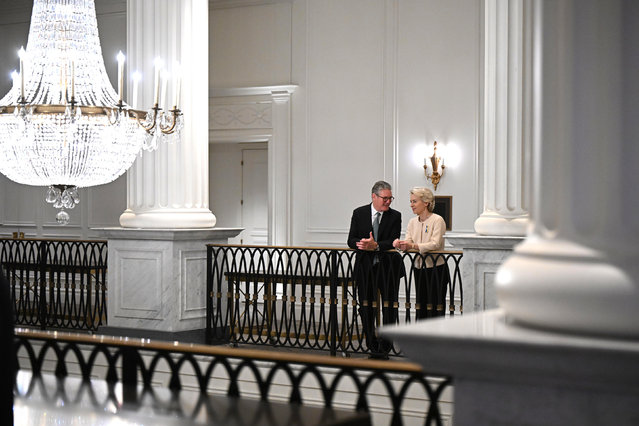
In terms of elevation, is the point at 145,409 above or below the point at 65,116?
below

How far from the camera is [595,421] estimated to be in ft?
7.61

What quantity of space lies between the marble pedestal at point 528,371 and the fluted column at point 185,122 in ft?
23.5

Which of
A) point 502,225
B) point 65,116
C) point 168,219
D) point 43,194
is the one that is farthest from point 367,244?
point 43,194

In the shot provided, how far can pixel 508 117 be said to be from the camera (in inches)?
304

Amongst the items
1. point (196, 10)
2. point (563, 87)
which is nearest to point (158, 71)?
point (196, 10)

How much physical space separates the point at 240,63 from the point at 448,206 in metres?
3.98

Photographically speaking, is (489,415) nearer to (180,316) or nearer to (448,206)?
(180,316)

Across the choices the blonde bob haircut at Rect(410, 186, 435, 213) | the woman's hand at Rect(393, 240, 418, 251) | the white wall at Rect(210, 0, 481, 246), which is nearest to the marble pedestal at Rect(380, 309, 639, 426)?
the woman's hand at Rect(393, 240, 418, 251)

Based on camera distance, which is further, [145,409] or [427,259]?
[427,259]

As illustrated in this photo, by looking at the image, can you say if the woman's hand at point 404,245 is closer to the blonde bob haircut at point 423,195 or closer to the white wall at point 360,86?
the blonde bob haircut at point 423,195

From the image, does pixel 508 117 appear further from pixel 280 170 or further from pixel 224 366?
pixel 280 170

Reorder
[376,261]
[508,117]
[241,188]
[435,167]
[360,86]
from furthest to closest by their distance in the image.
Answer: [241,188]
[360,86]
[435,167]
[376,261]
[508,117]

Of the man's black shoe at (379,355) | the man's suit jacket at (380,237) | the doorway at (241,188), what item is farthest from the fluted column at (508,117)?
the doorway at (241,188)

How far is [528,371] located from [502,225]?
5.41 metres
